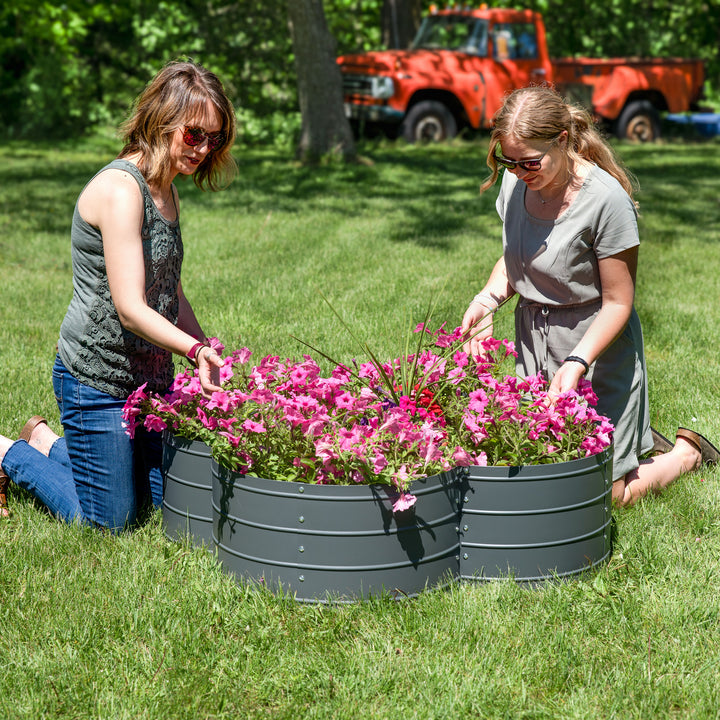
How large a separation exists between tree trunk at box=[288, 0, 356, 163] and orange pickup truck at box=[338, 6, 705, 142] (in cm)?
220

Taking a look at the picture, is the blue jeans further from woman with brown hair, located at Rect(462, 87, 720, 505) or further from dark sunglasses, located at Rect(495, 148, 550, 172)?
dark sunglasses, located at Rect(495, 148, 550, 172)

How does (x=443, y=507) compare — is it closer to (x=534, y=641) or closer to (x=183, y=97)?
(x=534, y=641)

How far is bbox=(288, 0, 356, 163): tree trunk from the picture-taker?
1147 cm

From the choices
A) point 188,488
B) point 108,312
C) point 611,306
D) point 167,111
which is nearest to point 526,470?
point 611,306

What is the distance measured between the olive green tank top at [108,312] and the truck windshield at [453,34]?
12557 mm

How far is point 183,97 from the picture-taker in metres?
2.89

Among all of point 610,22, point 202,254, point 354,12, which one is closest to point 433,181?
point 202,254

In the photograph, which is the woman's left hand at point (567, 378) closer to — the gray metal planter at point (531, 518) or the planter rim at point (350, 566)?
the gray metal planter at point (531, 518)

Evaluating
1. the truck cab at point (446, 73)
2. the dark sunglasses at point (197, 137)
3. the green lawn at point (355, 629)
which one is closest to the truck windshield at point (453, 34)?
the truck cab at point (446, 73)

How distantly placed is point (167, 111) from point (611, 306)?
5.39 ft

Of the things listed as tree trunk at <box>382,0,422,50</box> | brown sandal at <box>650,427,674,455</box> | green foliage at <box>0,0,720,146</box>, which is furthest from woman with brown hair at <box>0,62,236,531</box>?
tree trunk at <box>382,0,422,50</box>

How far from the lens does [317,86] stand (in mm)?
11773

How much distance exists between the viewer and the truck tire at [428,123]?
14.4 metres

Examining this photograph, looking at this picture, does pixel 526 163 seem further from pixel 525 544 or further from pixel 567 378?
pixel 525 544
